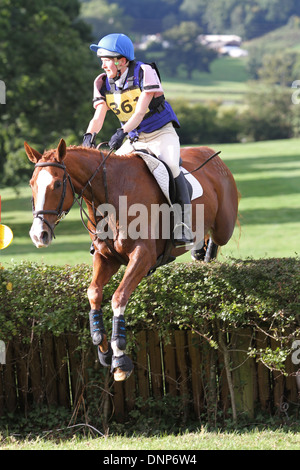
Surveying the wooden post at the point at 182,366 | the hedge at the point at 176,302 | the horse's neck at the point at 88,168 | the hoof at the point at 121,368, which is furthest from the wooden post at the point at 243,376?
the horse's neck at the point at 88,168

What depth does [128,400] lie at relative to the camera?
288 inches

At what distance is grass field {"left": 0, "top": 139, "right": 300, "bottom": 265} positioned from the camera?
65.7 feet

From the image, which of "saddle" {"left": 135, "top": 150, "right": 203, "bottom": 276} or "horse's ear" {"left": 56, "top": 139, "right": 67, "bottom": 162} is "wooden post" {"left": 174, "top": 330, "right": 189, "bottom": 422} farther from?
"horse's ear" {"left": 56, "top": 139, "right": 67, "bottom": 162}

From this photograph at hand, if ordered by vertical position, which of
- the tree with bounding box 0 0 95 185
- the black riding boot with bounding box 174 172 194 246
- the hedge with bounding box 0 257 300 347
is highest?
the tree with bounding box 0 0 95 185

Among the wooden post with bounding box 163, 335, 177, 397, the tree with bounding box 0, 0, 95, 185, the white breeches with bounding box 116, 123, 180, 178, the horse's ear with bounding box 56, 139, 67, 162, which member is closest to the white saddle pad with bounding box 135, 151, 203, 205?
the white breeches with bounding box 116, 123, 180, 178

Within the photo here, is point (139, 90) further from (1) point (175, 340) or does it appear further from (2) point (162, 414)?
(2) point (162, 414)

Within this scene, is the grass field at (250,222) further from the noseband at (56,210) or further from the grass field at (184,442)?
the grass field at (184,442)

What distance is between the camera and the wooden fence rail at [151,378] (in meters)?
7.24

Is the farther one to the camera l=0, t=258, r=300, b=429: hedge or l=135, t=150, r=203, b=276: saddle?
l=0, t=258, r=300, b=429: hedge

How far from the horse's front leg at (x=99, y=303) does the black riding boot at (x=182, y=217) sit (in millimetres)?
617

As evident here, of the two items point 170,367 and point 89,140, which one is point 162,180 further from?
point 170,367

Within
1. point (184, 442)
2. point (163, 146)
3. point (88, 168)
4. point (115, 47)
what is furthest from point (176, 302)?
point (115, 47)

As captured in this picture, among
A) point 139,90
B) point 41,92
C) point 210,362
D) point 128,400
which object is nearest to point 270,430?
point 210,362

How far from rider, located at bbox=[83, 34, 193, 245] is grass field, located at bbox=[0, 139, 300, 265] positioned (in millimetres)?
1285
